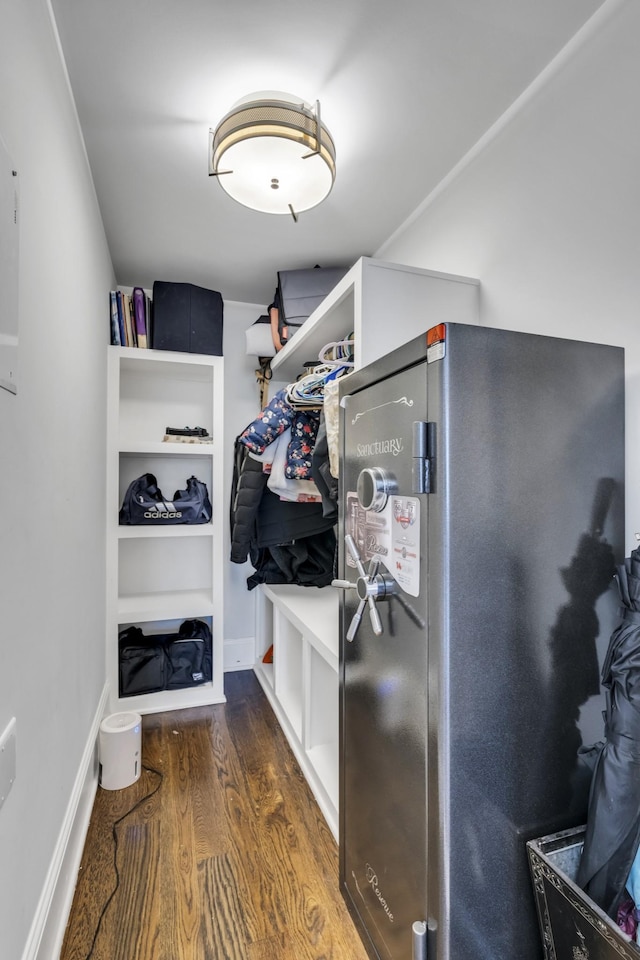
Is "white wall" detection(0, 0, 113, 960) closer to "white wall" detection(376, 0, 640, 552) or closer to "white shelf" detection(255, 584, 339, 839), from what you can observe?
"white shelf" detection(255, 584, 339, 839)

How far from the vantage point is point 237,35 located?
1.25 meters

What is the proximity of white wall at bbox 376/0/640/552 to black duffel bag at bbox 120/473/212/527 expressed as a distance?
177 centimetres

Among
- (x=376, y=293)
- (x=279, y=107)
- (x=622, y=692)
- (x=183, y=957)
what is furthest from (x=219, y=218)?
(x=183, y=957)

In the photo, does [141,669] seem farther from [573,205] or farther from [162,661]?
[573,205]

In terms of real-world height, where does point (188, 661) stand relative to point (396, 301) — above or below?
below

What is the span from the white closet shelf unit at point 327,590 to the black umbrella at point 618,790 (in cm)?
81

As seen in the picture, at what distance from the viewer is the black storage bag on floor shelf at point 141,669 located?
2.53m

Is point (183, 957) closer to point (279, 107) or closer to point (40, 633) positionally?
point (40, 633)

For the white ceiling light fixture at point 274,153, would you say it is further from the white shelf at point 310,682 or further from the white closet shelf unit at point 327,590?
the white shelf at point 310,682

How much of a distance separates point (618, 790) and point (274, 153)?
1808mm

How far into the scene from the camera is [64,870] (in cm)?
134

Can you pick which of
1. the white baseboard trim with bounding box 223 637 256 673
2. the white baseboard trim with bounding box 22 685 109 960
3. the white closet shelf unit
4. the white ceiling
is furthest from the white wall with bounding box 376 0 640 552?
the white baseboard trim with bounding box 223 637 256 673

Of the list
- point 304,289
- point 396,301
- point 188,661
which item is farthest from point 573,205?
point 188,661

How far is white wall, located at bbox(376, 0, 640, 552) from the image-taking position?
1106 millimetres
